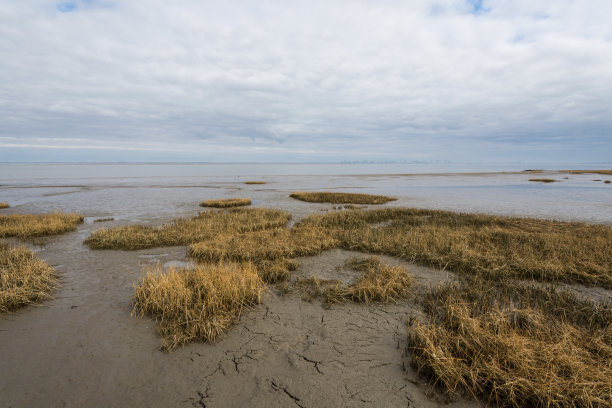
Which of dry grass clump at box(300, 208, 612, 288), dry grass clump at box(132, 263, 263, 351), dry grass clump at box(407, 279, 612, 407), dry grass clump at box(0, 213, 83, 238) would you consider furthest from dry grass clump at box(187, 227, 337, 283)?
dry grass clump at box(0, 213, 83, 238)

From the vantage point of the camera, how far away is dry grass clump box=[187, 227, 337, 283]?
34.1 ft

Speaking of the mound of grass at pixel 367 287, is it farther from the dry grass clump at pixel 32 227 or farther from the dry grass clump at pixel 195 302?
the dry grass clump at pixel 32 227

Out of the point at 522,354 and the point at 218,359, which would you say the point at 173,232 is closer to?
the point at 218,359

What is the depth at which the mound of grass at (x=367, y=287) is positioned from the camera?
812cm

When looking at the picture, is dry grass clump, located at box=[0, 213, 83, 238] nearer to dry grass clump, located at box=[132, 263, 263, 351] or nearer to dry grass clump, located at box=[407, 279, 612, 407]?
dry grass clump, located at box=[132, 263, 263, 351]

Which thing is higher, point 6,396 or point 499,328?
point 499,328

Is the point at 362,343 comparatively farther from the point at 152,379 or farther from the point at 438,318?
the point at 152,379

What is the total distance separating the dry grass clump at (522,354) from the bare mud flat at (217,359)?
44 cm

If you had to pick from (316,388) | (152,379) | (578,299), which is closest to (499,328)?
(316,388)

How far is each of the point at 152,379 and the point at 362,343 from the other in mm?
4243

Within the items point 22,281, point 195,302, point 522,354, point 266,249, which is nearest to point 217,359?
point 195,302

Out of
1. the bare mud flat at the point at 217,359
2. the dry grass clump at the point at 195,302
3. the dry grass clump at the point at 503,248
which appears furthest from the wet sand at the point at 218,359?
the dry grass clump at the point at 503,248

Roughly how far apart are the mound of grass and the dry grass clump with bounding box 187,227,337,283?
136cm

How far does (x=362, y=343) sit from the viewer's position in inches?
243
